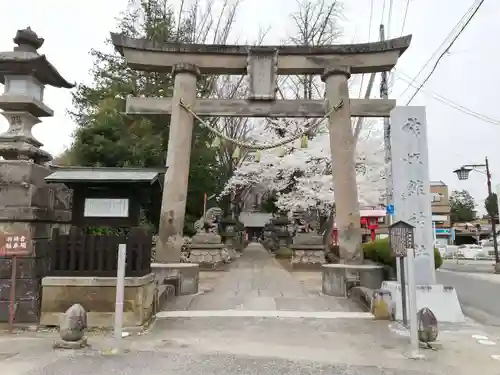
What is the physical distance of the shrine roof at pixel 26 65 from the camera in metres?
7.43

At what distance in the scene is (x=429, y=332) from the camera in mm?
5746

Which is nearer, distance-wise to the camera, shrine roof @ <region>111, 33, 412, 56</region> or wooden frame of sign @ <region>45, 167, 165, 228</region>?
wooden frame of sign @ <region>45, 167, 165, 228</region>

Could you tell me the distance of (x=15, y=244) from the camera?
6.79 m

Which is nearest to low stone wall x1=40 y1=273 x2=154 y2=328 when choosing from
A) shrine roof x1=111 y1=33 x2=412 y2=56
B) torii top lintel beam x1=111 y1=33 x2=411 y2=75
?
torii top lintel beam x1=111 y1=33 x2=411 y2=75

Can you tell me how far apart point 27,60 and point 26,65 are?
0.15 meters

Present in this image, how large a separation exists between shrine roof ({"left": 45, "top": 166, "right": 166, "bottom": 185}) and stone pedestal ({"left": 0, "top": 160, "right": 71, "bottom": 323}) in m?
0.45

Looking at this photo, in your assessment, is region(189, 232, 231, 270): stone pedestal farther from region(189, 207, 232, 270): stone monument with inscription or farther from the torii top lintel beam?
the torii top lintel beam

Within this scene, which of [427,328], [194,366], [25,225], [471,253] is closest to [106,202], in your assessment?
[25,225]

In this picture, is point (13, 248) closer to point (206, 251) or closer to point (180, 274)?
point (180, 274)

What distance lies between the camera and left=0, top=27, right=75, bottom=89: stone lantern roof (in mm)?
7441

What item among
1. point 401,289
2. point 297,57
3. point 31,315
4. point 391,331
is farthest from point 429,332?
point 297,57

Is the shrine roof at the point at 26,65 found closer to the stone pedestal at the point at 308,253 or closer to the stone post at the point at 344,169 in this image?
the stone post at the point at 344,169

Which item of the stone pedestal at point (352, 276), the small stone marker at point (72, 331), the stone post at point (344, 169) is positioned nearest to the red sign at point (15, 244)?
the small stone marker at point (72, 331)

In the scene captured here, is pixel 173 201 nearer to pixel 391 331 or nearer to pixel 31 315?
pixel 31 315
